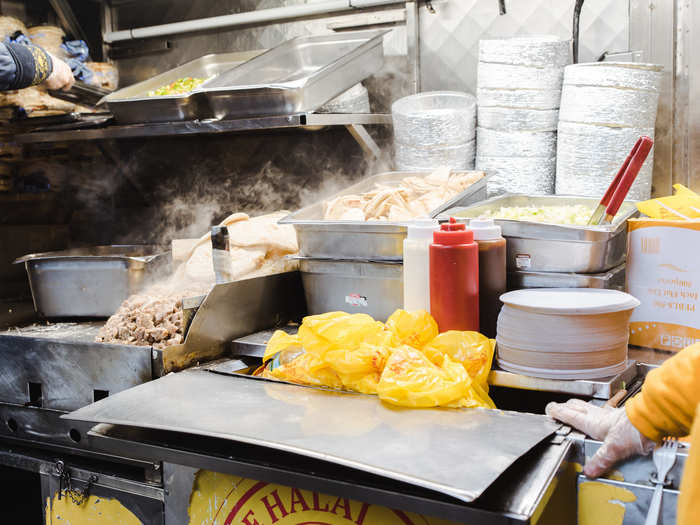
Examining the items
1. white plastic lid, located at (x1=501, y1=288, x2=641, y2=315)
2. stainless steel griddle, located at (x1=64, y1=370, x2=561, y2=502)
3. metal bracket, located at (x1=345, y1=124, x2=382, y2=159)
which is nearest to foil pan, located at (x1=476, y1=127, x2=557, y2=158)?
metal bracket, located at (x1=345, y1=124, x2=382, y2=159)

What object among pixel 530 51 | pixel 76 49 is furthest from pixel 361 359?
pixel 76 49

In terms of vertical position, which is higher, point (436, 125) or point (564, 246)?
point (436, 125)

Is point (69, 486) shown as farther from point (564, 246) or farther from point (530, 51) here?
point (530, 51)

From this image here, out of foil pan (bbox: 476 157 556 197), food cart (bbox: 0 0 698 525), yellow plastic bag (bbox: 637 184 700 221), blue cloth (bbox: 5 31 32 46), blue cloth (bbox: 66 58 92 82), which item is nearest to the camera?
food cart (bbox: 0 0 698 525)

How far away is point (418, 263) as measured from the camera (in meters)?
1.77

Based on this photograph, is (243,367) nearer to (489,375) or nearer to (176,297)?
(176,297)

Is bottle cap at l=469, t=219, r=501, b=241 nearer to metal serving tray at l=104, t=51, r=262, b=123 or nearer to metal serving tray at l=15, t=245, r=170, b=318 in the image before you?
metal serving tray at l=15, t=245, r=170, b=318

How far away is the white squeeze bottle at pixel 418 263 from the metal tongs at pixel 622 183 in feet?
1.48

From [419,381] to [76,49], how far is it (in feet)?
10.4

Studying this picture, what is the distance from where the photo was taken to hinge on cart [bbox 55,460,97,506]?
191 centimetres

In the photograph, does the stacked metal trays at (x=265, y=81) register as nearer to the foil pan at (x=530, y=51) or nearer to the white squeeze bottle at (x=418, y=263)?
the foil pan at (x=530, y=51)

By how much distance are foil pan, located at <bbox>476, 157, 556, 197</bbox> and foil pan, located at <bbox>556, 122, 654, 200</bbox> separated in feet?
0.29

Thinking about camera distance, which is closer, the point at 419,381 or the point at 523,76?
the point at 419,381

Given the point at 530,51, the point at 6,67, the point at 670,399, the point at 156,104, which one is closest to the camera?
the point at 670,399
